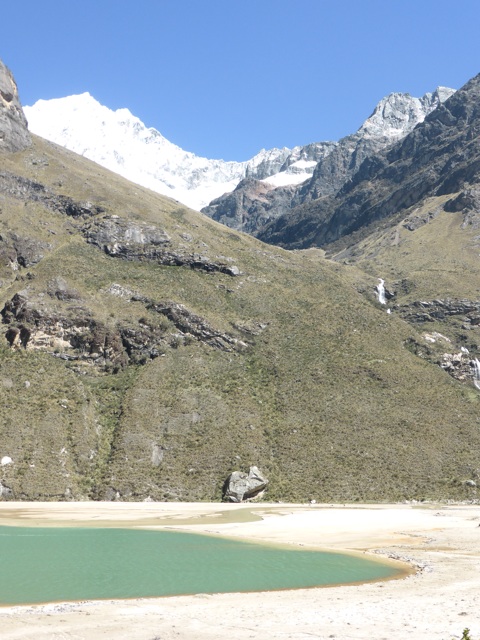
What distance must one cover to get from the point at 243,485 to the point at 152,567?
43029mm

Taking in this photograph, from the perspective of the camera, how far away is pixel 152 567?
3244 cm

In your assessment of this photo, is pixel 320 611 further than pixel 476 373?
No

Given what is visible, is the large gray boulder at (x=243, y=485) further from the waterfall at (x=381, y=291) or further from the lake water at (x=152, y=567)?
the waterfall at (x=381, y=291)

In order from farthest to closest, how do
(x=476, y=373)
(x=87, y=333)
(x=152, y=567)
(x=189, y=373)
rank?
1. (x=476, y=373)
2. (x=87, y=333)
3. (x=189, y=373)
4. (x=152, y=567)

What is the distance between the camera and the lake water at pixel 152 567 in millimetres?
26984

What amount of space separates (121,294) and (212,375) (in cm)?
2727

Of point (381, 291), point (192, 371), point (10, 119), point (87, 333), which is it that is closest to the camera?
point (192, 371)

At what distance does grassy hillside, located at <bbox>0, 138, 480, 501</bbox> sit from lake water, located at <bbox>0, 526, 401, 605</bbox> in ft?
109

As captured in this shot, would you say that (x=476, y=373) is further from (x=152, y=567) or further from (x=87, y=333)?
(x=152, y=567)

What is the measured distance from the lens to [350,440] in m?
85.4

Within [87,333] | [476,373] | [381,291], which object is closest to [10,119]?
[87,333]

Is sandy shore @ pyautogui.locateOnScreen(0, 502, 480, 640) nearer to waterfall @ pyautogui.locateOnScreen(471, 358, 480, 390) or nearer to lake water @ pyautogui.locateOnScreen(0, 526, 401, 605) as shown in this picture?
lake water @ pyautogui.locateOnScreen(0, 526, 401, 605)

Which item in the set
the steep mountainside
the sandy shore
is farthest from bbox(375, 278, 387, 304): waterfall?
the sandy shore

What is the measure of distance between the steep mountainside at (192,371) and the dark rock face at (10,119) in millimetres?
8058
